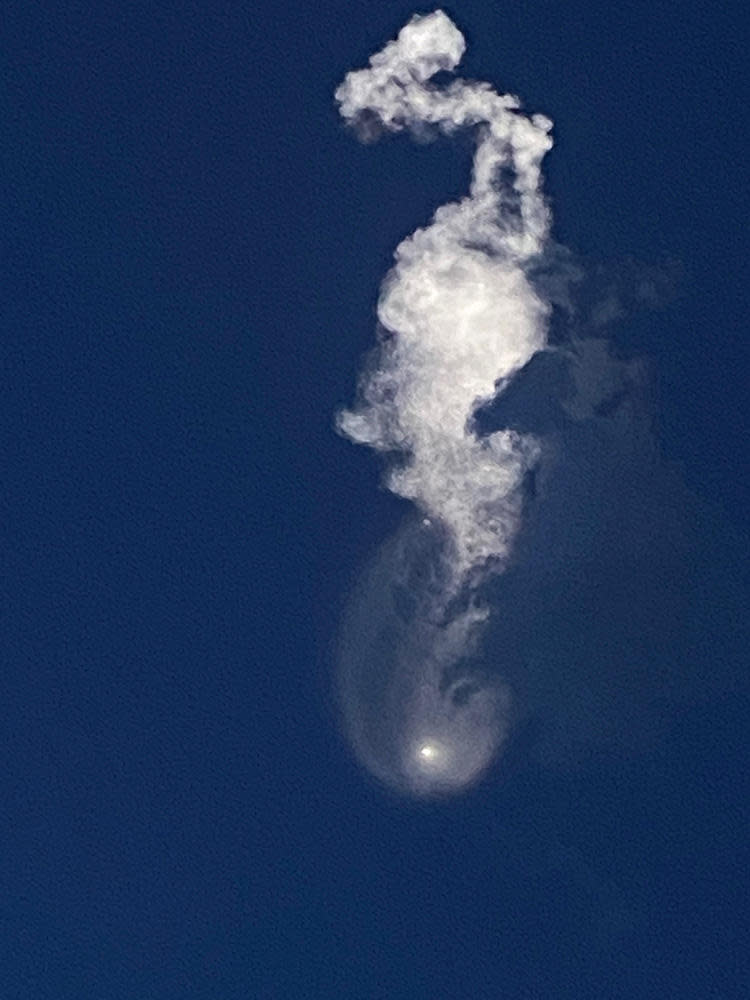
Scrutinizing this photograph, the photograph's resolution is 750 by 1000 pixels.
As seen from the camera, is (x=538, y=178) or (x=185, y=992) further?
(x=185, y=992)

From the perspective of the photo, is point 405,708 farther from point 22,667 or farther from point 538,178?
point 538,178

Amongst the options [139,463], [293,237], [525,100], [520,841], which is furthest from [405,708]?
[525,100]

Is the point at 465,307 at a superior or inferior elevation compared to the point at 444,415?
superior

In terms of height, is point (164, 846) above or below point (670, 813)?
below

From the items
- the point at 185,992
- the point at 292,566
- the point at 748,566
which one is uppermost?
the point at 748,566
